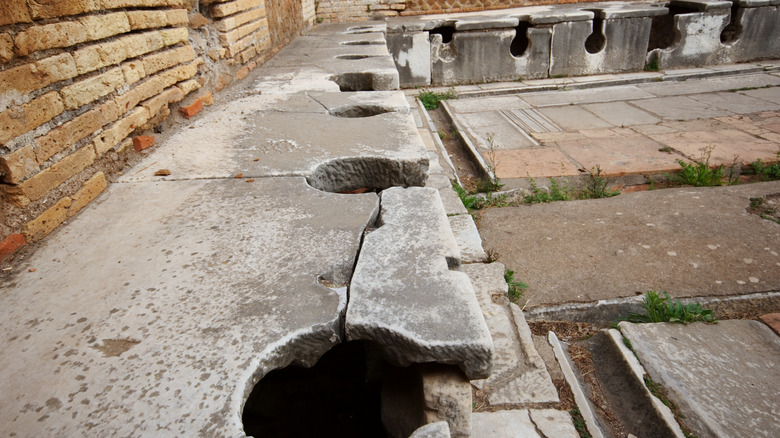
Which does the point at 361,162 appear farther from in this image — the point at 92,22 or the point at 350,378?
the point at 92,22

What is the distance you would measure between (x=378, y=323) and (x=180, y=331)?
16.6 inches

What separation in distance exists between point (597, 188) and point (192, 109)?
9.52 feet

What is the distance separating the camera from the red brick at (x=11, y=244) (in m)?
1.25

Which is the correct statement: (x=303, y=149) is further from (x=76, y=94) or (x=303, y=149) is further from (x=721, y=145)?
(x=721, y=145)

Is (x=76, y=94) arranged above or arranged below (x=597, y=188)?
above

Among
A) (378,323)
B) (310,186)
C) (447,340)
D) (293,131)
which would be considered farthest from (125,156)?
(447,340)

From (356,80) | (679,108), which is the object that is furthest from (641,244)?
(679,108)

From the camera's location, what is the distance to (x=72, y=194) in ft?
5.02

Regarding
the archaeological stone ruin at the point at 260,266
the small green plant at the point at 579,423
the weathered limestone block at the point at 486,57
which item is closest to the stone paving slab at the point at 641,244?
the archaeological stone ruin at the point at 260,266

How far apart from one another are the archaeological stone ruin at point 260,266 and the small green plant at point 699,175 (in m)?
0.27

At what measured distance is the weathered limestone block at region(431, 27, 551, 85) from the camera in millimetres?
7059

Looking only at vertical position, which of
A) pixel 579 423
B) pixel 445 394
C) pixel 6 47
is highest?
pixel 6 47

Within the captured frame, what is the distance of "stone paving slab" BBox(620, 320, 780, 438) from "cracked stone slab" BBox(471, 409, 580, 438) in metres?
0.43

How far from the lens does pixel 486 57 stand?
7.20 meters
